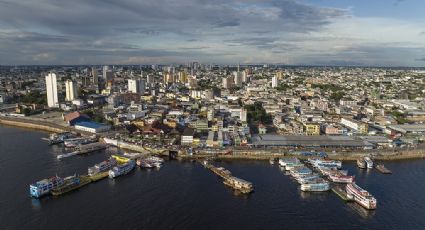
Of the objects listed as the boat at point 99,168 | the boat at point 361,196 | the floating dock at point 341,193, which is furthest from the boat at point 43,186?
the boat at point 361,196

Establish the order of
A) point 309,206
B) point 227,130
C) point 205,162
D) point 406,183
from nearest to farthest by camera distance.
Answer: point 309,206 < point 406,183 < point 205,162 < point 227,130

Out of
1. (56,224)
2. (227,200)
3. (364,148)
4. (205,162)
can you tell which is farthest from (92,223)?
(364,148)

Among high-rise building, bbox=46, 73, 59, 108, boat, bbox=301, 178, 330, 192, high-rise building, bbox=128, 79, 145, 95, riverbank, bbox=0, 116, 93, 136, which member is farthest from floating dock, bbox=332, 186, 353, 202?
high-rise building, bbox=128, 79, 145, 95

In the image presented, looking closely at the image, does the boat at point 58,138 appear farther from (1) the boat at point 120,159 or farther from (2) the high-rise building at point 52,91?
(2) the high-rise building at point 52,91

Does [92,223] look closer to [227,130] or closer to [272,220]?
[272,220]

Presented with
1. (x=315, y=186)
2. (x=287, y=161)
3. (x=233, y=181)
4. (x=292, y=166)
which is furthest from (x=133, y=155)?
(x=315, y=186)

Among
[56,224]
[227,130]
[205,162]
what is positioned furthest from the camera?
[227,130]

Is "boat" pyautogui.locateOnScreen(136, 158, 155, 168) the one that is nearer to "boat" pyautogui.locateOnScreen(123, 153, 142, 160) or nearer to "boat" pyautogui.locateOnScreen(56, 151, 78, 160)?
"boat" pyautogui.locateOnScreen(123, 153, 142, 160)
